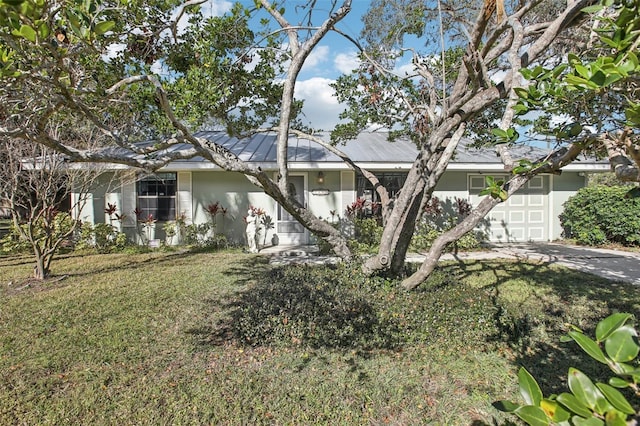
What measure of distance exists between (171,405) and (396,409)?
1.96 metres

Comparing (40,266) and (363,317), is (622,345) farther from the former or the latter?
(40,266)

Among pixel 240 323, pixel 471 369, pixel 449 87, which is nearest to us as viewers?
pixel 471 369

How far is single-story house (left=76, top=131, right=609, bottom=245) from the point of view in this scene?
10.7 metres

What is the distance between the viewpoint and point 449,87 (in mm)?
8555

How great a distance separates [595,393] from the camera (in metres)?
0.75

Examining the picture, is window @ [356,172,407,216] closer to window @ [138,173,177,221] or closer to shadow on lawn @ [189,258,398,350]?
window @ [138,173,177,221]

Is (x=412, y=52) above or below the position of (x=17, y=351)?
above

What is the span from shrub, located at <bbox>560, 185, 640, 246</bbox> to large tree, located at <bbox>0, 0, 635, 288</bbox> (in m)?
6.39

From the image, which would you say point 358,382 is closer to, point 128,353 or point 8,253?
point 128,353

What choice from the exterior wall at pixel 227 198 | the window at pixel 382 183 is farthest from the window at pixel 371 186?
the exterior wall at pixel 227 198

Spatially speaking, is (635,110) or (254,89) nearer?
(635,110)

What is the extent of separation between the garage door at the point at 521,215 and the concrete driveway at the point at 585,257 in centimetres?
63

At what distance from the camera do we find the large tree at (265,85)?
12.8 feet

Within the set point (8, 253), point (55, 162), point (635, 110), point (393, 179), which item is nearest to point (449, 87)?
point (393, 179)
